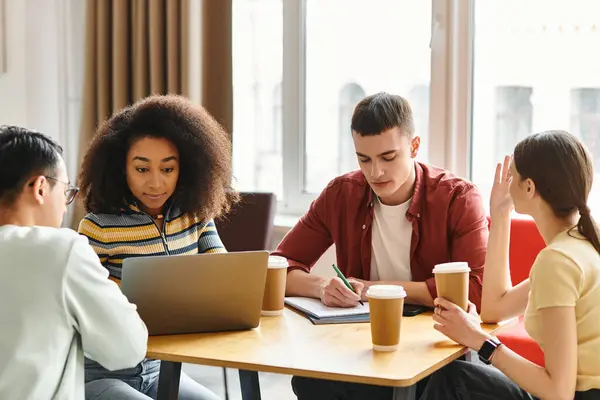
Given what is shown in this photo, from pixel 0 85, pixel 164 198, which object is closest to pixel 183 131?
pixel 164 198

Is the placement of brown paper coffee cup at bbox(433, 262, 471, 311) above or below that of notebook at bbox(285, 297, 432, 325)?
above

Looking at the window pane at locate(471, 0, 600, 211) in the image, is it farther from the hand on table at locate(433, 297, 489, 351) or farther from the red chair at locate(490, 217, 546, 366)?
the hand on table at locate(433, 297, 489, 351)

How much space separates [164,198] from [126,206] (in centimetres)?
10

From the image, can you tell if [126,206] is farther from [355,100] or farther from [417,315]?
[355,100]

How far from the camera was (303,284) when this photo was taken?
2.30 metres

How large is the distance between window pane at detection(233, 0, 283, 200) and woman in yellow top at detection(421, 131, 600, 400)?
7.63 ft

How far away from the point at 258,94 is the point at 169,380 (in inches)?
96.2

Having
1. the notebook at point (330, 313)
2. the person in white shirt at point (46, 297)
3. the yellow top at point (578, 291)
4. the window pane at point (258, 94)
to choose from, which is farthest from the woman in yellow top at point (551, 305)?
the window pane at point (258, 94)

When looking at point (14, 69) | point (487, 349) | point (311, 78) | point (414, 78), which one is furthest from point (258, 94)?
point (487, 349)

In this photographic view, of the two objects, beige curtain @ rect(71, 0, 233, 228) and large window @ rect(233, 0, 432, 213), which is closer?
large window @ rect(233, 0, 432, 213)

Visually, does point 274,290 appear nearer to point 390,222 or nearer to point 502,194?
point 390,222

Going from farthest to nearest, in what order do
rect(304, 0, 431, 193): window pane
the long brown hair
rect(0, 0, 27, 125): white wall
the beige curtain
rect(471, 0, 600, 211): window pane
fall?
rect(0, 0, 27, 125): white wall
the beige curtain
rect(304, 0, 431, 193): window pane
rect(471, 0, 600, 211): window pane
the long brown hair

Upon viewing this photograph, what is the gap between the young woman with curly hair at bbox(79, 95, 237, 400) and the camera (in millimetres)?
2201

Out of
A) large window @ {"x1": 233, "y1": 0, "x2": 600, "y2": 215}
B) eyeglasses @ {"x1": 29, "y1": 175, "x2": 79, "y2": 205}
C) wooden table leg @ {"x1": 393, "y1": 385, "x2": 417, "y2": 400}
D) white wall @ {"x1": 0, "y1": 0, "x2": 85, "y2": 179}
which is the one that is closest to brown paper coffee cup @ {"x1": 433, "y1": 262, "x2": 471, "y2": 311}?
wooden table leg @ {"x1": 393, "y1": 385, "x2": 417, "y2": 400}
